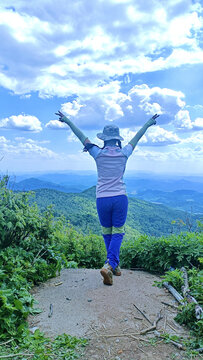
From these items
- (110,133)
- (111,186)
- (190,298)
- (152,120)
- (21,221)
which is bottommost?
(190,298)

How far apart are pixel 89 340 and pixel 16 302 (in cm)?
97

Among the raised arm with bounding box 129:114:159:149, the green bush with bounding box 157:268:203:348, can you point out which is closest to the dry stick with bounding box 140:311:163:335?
the green bush with bounding box 157:268:203:348

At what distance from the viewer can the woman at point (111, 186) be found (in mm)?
5172

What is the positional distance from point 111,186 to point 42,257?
1863 millimetres

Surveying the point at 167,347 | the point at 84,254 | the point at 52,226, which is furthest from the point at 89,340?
→ the point at 84,254

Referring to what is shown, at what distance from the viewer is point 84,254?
720cm

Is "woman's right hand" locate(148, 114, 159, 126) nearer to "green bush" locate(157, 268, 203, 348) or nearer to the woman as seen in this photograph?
the woman

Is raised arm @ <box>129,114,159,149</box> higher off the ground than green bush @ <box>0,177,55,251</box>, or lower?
higher

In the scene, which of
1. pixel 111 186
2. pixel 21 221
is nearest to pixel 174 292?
pixel 111 186

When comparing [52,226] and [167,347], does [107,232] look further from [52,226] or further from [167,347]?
[167,347]

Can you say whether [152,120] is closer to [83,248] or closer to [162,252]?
[162,252]

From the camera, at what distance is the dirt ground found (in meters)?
3.21

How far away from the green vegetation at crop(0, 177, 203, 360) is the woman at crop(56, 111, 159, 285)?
102cm

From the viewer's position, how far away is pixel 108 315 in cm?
391
